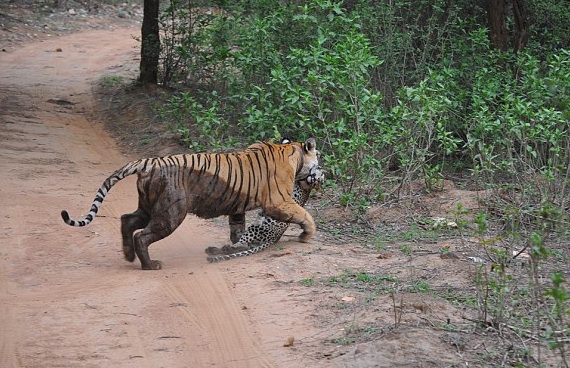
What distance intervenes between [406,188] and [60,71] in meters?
11.7

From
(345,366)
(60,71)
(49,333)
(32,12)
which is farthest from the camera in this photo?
(32,12)

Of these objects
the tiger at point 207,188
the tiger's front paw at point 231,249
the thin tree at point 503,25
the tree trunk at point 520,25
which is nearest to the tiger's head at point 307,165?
the tiger at point 207,188

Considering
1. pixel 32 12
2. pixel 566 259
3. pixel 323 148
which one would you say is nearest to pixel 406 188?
pixel 323 148

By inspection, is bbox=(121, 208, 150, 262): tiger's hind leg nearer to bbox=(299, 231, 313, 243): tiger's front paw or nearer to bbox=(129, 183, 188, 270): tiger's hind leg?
bbox=(129, 183, 188, 270): tiger's hind leg

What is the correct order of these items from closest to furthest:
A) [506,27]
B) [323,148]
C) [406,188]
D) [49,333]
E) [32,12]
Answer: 1. [49,333]
2. [406,188]
3. [323,148]
4. [506,27]
5. [32,12]

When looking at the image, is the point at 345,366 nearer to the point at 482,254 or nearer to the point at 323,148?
the point at 482,254

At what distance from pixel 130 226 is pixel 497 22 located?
7986 mm

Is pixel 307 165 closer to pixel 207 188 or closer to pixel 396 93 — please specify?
pixel 207 188

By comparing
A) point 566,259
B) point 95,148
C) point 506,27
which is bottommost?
point 95,148

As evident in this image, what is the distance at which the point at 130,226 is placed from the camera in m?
8.81

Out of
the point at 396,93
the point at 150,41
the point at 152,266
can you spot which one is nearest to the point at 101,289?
the point at 152,266

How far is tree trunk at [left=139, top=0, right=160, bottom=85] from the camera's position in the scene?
52.4ft

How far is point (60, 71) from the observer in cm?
2036

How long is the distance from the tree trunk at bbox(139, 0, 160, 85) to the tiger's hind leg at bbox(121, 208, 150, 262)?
A: 25.0 ft
